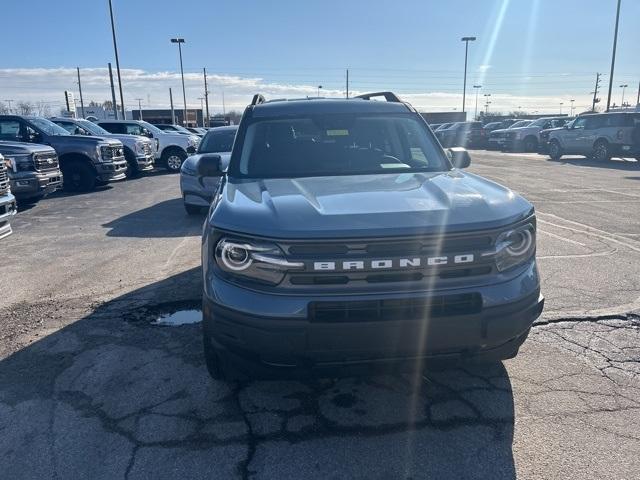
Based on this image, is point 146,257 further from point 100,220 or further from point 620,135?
point 620,135

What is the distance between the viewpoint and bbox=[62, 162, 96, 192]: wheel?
13070 millimetres

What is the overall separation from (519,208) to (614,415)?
52.9 inches

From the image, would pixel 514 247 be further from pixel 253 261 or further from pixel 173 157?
pixel 173 157

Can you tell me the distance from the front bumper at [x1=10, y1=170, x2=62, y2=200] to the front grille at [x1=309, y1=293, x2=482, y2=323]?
9.60 m

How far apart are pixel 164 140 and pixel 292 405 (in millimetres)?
17141

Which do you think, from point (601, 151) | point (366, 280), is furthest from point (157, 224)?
point (601, 151)

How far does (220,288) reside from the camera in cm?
264

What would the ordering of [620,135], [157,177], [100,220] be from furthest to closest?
1. [620,135]
2. [157,177]
3. [100,220]

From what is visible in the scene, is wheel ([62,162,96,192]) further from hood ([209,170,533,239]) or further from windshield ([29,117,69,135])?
hood ([209,170,533,239])

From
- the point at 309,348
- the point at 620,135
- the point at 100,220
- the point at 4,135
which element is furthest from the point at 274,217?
the point at 620,135

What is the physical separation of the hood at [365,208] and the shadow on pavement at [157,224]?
511 centimetres

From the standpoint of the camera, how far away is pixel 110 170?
13227mm

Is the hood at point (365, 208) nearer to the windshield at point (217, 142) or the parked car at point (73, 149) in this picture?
the windshield at point (217, 142)

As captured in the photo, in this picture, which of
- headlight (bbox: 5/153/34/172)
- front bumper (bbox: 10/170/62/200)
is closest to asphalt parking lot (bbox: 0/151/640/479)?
front bumper (bbox: 10/170/62/200)
